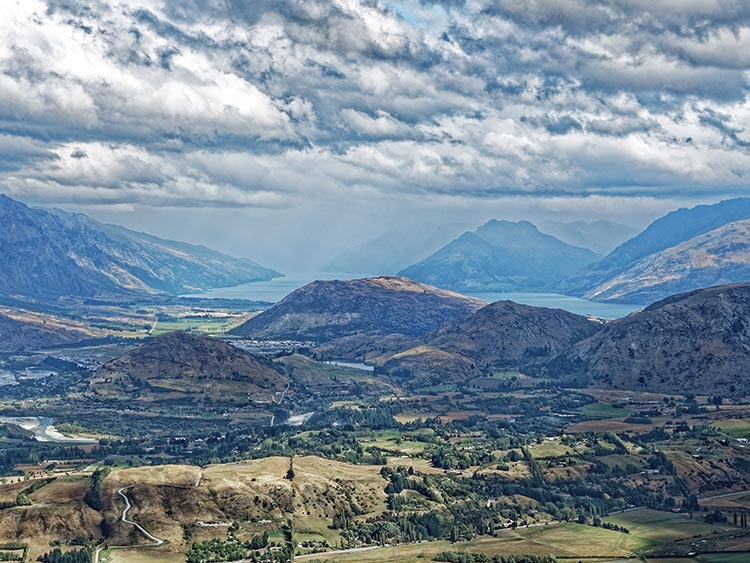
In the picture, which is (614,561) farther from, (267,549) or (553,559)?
(267,549)

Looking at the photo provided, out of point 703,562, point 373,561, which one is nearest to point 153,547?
point 373,561

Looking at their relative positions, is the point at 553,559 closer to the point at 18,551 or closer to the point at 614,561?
the point at 614,561

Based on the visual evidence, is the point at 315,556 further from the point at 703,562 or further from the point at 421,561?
the point at 703,562

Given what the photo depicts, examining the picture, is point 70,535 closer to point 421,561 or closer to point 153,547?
point 153,547

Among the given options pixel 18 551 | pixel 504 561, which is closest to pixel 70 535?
pixel 18 551

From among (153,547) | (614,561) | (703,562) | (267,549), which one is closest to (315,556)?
(267,549)

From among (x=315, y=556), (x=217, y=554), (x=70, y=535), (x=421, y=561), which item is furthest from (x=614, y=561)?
(x=70, y=535)
